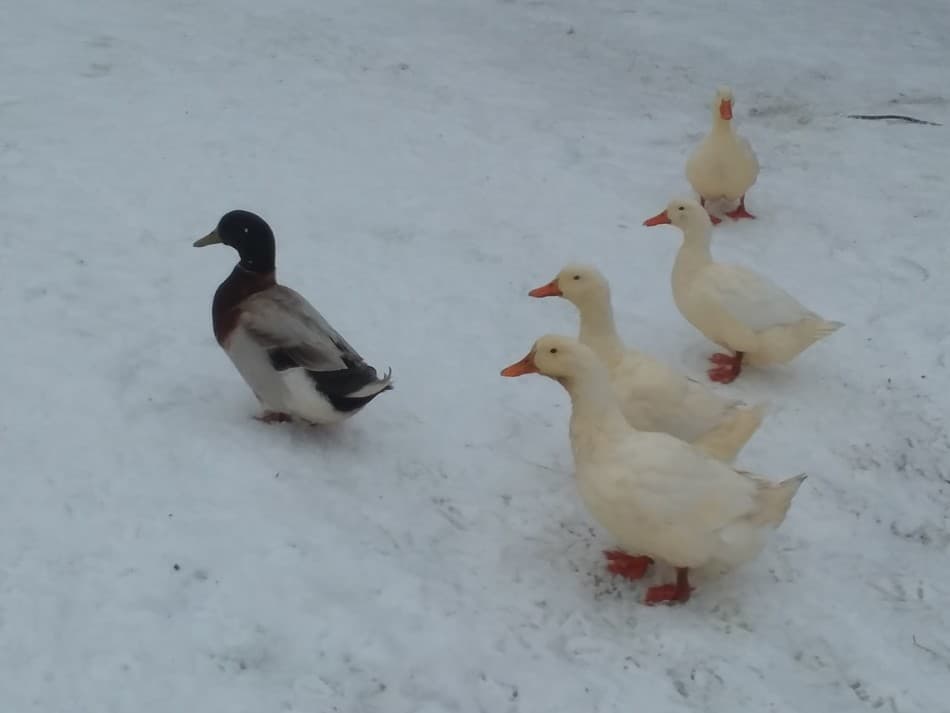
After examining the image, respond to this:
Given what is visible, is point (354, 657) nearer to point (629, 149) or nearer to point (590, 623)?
point (590, 623)

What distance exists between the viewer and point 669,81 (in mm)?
10766

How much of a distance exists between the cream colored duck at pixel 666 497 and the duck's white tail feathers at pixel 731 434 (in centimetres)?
33

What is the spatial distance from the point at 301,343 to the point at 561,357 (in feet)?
3.80

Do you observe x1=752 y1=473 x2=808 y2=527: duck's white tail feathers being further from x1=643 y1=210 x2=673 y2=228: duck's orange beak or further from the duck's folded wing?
x1=643 y1=210 x2=673 y2=228: duck's orange beak

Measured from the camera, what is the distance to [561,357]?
4508 mm

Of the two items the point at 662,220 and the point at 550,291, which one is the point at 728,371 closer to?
the point at 662,220

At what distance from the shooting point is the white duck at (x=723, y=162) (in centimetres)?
776

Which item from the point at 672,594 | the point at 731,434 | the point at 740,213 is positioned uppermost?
the point at 731,434

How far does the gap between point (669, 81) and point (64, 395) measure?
7550mm

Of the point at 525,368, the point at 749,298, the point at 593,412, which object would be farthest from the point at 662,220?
the point at 593,412

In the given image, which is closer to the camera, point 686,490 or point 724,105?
point 686,490

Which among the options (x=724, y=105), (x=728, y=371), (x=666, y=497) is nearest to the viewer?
(x=666, y=497)

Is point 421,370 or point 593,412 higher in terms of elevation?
point 593,412

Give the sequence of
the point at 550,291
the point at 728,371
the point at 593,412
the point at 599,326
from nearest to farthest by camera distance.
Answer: the point at 593,412, the point at 599,326, the point at 550,291, the point at 728,371
